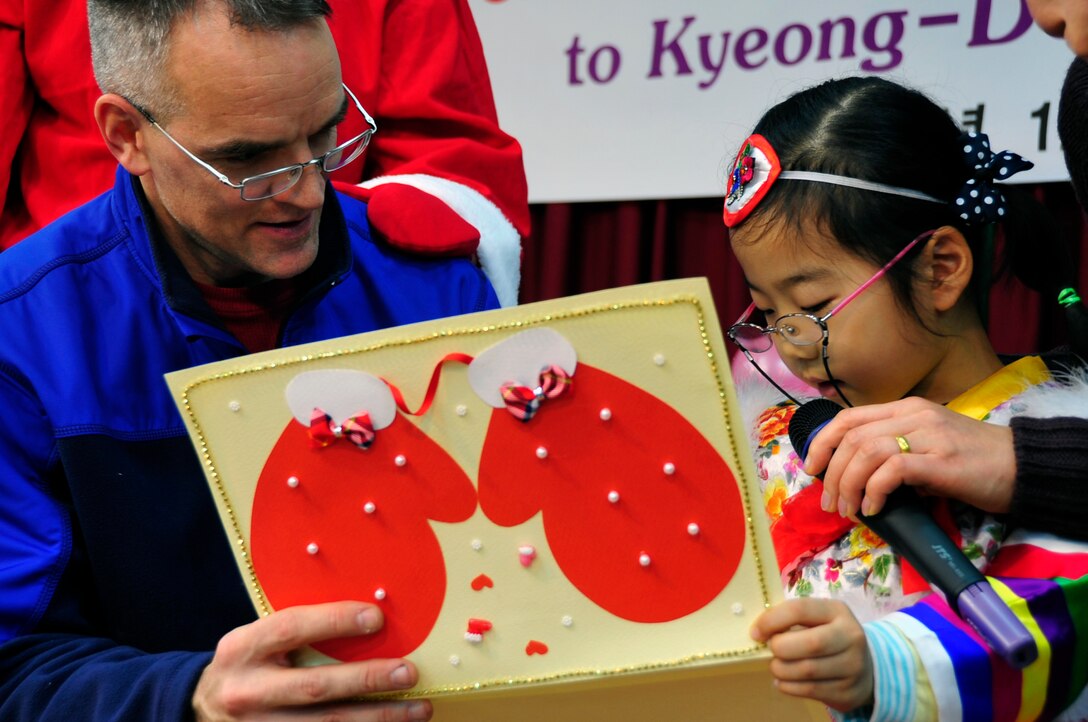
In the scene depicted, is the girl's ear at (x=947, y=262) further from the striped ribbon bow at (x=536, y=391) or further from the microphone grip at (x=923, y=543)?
the striped ribbon bow at (x=536, y=391)

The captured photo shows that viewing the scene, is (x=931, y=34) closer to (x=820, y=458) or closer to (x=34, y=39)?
(x=820, y=458)

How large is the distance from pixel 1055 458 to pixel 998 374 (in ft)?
0.54

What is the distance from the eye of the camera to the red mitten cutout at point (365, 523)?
0.90 metres

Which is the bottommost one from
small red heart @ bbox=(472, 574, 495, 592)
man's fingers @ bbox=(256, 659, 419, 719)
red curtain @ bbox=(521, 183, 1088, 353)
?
red curtain @ bbox=(521, 183, 1088, 353)

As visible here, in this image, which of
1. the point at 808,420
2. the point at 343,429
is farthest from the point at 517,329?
the point at 808,420

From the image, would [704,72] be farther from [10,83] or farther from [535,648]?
[535,648]

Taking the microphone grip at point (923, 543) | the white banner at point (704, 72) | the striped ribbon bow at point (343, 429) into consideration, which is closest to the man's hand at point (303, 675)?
the striped ribbon bow at point (343, 429)

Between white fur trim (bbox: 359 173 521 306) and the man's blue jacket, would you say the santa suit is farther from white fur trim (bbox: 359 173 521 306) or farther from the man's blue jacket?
the man's blue jacket

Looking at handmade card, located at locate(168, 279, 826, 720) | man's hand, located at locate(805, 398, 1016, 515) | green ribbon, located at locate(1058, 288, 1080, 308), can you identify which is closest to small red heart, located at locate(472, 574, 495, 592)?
handmade card, located at locate(168, 279, 826, 720)

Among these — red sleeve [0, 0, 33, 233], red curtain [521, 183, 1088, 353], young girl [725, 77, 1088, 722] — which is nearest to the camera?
young girl [725, 77, 1088, 722]

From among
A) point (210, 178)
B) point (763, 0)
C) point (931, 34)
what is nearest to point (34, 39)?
point (210, 178)

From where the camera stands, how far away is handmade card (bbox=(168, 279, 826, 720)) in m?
0.85

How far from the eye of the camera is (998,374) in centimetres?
115

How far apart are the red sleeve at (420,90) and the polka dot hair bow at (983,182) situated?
2.06 feet
